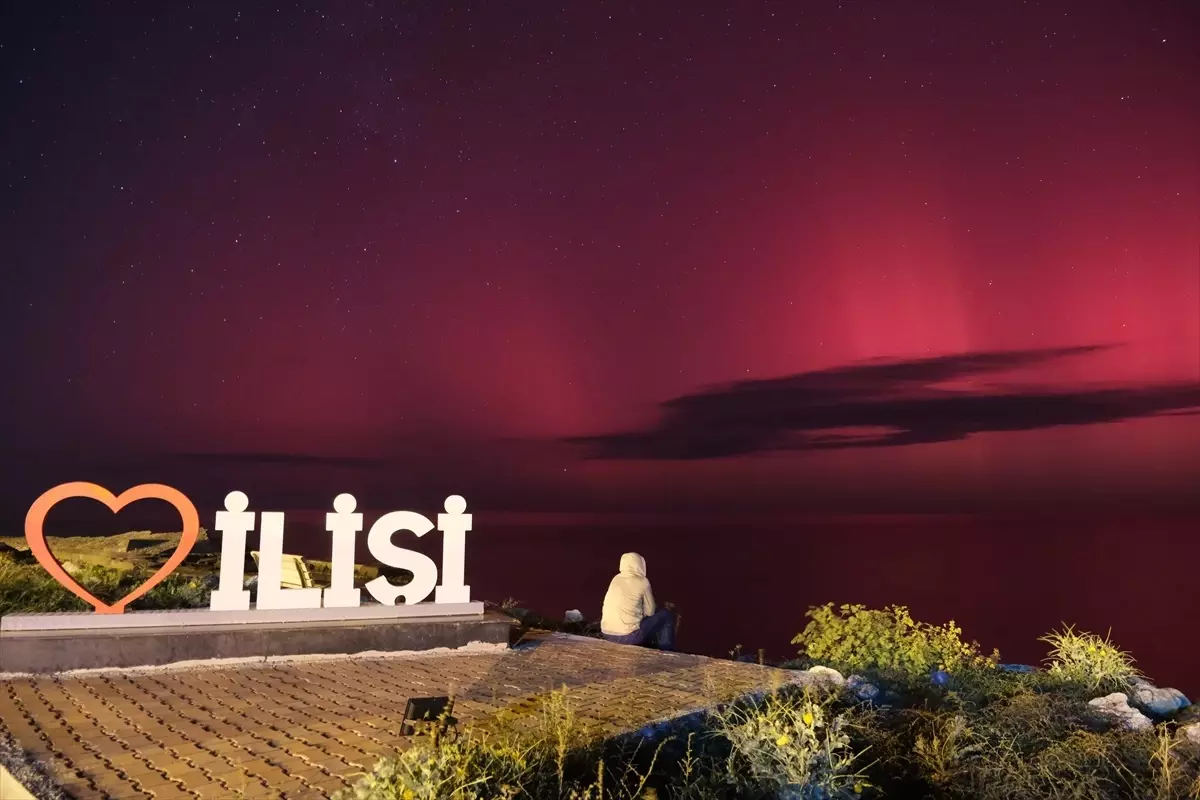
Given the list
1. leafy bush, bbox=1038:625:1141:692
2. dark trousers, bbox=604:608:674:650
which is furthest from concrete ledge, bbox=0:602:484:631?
leafy bush, bbox=1038:625:1141:692

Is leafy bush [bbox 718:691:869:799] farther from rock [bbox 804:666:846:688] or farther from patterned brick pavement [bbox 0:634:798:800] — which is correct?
rock [bbox 804:666:846:688]

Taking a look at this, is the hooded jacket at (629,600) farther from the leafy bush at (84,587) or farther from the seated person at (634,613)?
the leafy bush at (84,587)

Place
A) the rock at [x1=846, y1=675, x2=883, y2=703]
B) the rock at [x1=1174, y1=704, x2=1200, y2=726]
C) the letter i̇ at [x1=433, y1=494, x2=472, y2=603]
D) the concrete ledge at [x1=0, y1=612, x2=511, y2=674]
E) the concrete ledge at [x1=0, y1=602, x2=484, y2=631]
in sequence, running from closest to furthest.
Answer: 1. the concrete ledge at [x1=0, y1=612, x2=511, y2=674]
2. the concrete ledge at [x1=0, y1=602, x2=484, y2=631]
3. the rock at [x1=846, y1=675, x2=883, y2=703]
4. the letter i̇ at [x1=433, y1=494, x2=472, y2=603]
5. the rock at [x1=1174, y1=704, x2=1200, y2=726]

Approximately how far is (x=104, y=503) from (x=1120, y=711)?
10.6 meters

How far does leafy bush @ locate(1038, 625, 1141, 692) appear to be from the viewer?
416 inches

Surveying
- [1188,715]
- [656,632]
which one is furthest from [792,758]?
[1188,715]

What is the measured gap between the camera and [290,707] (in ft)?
21.1

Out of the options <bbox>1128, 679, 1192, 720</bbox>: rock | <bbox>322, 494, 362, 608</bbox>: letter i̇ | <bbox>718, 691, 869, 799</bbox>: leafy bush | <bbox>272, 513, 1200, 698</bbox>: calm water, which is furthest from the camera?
<bbox>272, 513, 1200, 698</bbox>: calm water

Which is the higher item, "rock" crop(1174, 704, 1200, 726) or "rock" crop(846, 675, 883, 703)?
"rock" crop(846, 675, 883, 703)

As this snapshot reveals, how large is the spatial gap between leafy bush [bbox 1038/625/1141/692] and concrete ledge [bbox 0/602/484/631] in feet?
24.9

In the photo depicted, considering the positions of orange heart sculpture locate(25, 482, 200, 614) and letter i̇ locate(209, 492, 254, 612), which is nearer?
orange heart sculpture locate(25, 482, 200, 614)

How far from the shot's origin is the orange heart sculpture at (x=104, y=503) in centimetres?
736

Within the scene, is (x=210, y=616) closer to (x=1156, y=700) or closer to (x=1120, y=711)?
(x=1120, y=711)

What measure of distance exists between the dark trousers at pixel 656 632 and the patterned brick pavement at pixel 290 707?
1002 mm
